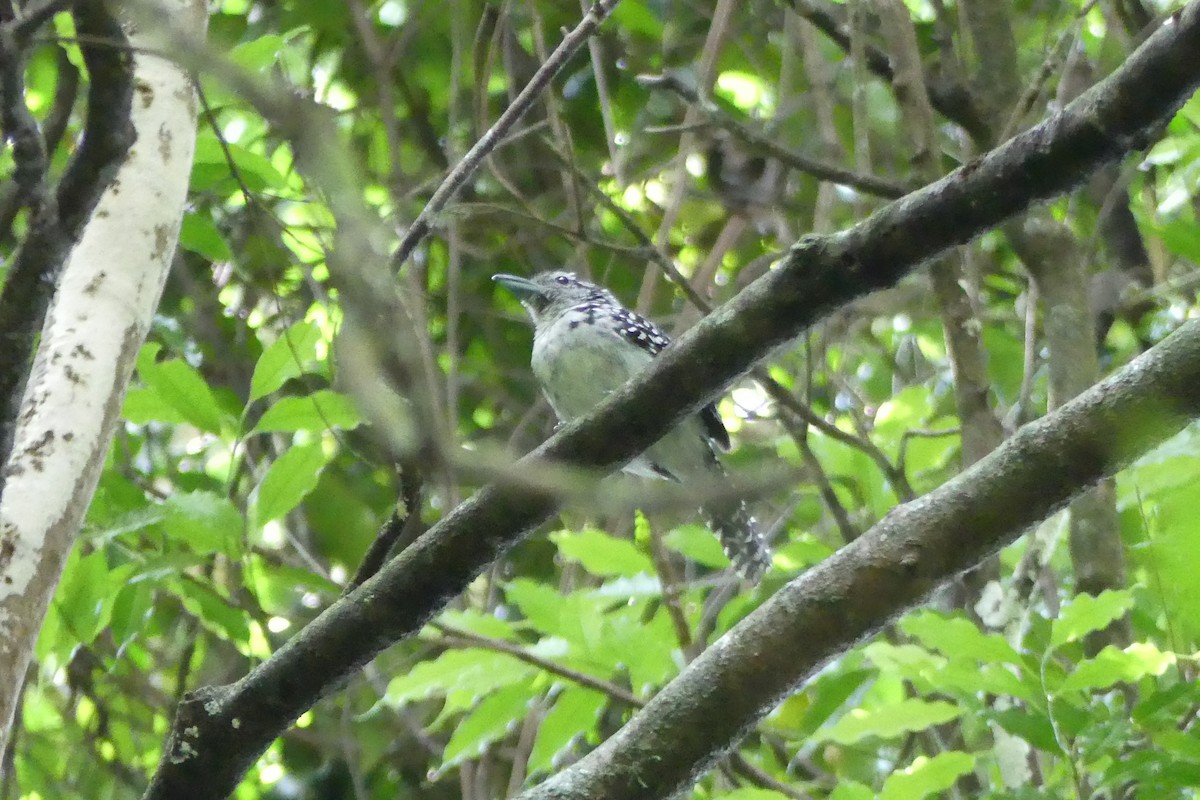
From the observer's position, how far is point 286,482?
2.73 meters

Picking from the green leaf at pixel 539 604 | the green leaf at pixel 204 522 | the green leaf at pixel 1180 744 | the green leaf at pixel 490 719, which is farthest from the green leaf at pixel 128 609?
the green leaf at pixel 1180 744

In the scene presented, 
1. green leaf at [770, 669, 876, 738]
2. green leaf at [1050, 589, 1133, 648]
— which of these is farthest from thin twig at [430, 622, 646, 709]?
green leaf at [1050, 589, 1133, 648]

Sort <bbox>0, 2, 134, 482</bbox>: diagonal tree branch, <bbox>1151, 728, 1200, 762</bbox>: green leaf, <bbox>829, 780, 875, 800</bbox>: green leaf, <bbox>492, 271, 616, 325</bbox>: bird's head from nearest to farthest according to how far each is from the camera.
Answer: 1. <bbox>0, 2, 134, 482</bbox>: diagonal tree branch
2. <bbox>1151, 728, 1200, 762</bbox>: green leaf
3. <bbox>829, 780, 875, 800</bbox>: green leaf
4. <bbox>492, 271, 616, 325</bbox>: bird's head

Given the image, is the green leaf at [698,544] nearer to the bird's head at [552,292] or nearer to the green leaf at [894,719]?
the green leaf at [894,719]

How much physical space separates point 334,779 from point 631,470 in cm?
153

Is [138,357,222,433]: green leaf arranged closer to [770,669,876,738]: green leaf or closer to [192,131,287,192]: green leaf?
[192,131,287,192]: green leaf

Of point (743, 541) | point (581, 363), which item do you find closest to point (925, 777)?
point (743, 541)

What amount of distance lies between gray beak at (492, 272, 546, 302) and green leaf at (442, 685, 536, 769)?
249 centimetres

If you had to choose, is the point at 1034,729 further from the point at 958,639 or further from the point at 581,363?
the point at 581,363

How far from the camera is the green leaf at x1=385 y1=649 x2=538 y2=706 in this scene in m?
2.64

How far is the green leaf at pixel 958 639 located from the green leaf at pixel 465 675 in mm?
805

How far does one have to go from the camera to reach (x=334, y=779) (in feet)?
16.1

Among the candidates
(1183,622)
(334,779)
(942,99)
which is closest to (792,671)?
(1183,622)

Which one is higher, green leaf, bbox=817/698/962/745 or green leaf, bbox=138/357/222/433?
→ green leaf, bbox=138/357/222/433
